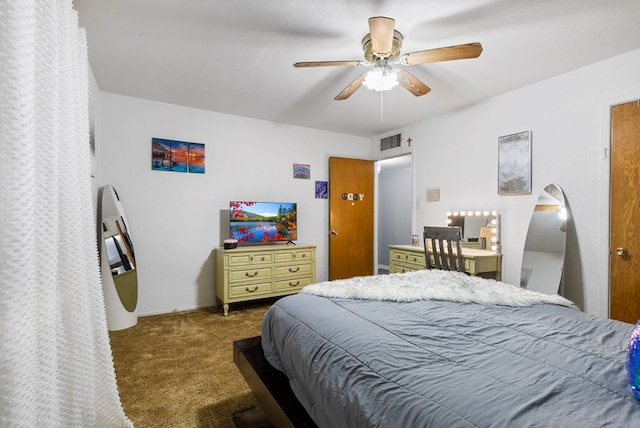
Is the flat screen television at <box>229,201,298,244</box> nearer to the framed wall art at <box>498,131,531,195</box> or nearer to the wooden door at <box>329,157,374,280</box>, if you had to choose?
the wooden door at <box>329,157,374,280</box>

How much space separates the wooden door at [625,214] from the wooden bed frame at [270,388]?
2795 millimetres

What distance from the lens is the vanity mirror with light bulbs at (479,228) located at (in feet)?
10.8

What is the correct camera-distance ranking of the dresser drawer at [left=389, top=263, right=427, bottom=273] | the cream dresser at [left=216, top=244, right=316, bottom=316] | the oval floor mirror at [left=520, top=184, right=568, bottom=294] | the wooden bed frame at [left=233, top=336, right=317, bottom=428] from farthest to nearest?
the dresser drawer at [left=389, top=263, right=427, bottom=273]
the cream dresser at [left=216, top=244, right=316, bottom=316]
the oval floor mirror at [left=520, top=184, right=568, bottom=294]
the wooden bed frame at [left=233, top=336, right=317, bottom=428]

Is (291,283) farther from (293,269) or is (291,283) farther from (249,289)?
(249,289)

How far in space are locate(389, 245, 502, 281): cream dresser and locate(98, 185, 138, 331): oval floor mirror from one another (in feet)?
10.1

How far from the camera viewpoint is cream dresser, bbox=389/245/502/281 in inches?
120

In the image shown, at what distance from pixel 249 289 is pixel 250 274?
7.2 inches

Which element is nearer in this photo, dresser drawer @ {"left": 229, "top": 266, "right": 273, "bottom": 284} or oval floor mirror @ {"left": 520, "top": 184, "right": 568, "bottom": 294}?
oval floor mirror @ {"left": 520, "top": 184, "right": 568, "bottom": 294}

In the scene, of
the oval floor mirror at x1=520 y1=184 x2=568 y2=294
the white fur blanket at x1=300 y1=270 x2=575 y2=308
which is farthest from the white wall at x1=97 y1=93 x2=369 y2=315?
the oval floor mirror at x1=520 y1=184 x2=568 y2=294

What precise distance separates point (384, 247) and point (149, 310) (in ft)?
15.6

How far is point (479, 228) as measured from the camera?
3463mm

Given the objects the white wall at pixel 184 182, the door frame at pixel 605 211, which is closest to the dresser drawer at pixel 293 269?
the white wall at pixel 184 182

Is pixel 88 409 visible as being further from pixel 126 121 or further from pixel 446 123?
pixel 446 123

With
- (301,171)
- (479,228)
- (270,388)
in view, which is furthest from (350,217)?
(270,388)
